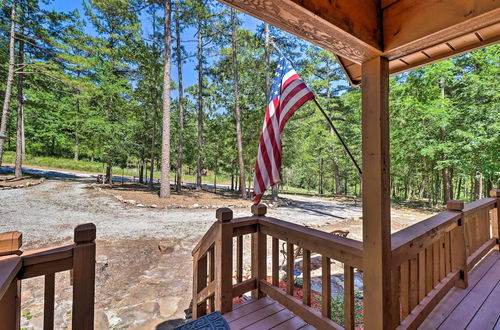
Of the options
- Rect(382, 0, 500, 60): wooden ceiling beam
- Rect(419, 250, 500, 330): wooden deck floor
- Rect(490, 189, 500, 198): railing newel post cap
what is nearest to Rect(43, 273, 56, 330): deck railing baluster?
Rect(382, 0, 500, 60): wooden ceiling beam

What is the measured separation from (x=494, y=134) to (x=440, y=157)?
93.6 inches

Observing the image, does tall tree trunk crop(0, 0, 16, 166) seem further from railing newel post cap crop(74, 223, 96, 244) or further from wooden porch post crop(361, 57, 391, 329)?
wooden porch post crop(361, 57, 391, 329)

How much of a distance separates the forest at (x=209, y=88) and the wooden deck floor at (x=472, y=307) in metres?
8.63

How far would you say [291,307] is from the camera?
1926 mm

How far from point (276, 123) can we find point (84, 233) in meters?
1.66

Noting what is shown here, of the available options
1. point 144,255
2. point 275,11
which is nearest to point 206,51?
point 144,255

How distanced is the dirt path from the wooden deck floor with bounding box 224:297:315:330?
59.7 inches

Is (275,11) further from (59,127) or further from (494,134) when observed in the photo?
(59,127)

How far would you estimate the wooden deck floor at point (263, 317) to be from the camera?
1.84 m

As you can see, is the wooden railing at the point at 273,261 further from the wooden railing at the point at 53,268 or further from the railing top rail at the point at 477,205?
the railing top rail at the point at 477,205

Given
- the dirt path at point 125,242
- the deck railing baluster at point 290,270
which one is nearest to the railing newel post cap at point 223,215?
the deck railing baluster at point 290,270

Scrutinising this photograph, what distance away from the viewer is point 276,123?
2154 mm

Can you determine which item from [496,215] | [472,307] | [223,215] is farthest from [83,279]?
[496,215]

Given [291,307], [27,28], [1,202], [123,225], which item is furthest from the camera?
[27,28]
